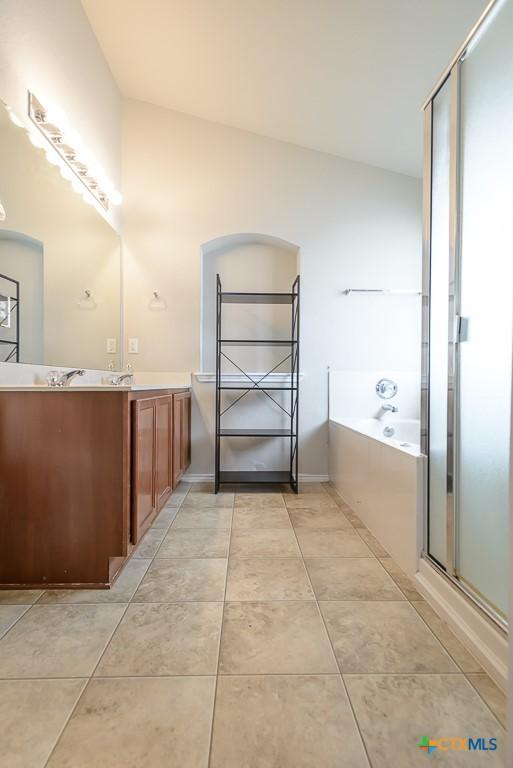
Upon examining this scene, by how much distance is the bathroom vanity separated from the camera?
1.31 meters

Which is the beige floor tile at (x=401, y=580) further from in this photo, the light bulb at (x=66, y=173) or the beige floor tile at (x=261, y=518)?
the light bulb at (x=66, y=173)

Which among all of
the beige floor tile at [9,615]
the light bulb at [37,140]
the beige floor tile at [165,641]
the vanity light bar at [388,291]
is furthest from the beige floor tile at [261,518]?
the light bulb at [37,140]

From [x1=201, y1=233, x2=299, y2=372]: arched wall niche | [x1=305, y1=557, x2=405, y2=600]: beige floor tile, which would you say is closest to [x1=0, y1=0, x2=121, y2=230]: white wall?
[x1=201, y1=233, x2=299, y2=372]: arched wall niche

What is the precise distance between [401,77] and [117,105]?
192 centimetres

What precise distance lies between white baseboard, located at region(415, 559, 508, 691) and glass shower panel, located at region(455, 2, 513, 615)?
0.07 metres

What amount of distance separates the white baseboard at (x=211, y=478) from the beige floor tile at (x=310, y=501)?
28 centimetres

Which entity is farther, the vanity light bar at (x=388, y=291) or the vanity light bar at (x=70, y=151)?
the vanity light bar at (x=388, y=291)

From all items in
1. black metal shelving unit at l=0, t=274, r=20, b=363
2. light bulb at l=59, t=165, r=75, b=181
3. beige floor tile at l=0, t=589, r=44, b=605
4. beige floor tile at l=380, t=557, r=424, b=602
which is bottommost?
beige floor tile at l=380, t=557, r=424, b=602

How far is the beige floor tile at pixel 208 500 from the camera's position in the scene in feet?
7.56

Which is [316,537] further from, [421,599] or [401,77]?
[401,77]

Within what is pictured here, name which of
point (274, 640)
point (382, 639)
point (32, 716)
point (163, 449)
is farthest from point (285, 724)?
point (163, 449)

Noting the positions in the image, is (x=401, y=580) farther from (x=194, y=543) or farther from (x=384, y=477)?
(x=194, y=543)

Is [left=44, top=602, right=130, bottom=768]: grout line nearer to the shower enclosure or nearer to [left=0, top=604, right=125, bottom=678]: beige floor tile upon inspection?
[left=0, top=604, right=125, bottom=678]: beige floor tile

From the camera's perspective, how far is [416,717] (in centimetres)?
83
